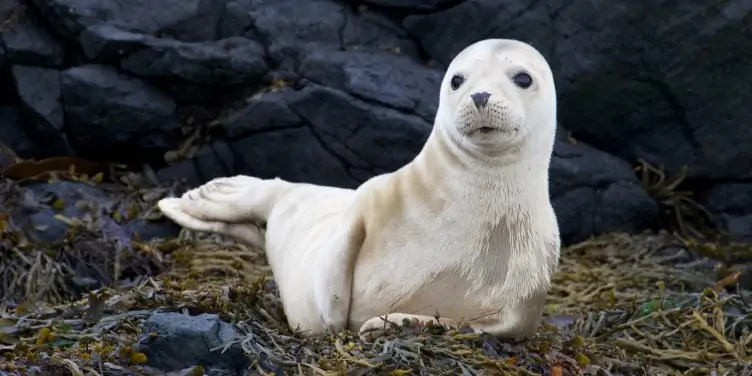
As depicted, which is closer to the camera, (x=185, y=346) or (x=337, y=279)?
(x=185, y=346)

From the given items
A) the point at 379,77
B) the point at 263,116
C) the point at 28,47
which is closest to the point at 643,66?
the point at 379,77

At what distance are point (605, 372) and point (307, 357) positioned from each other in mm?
1036

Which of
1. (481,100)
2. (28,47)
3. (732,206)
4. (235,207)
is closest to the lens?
(481,100)

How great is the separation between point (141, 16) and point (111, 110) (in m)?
0.63

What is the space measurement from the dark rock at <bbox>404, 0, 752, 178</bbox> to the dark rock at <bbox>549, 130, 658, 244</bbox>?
200 mm

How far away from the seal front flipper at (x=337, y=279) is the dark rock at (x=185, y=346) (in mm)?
624

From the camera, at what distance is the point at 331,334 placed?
3.96 meters

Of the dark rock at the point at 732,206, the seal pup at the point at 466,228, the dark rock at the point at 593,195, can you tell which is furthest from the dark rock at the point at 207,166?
the seal pup at the point at 466,228

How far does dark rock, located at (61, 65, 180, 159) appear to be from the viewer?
7266 millimetres

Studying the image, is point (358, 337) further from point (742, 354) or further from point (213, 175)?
point (213, 175)

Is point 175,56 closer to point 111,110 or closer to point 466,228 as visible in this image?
point 111,110

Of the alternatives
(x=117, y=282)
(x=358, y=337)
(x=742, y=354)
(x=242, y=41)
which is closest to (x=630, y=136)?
(x=242, y=41)

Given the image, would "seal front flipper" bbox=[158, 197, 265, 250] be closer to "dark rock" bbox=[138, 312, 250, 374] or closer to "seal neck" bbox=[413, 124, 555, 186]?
"seal neck" bbox=[413, 124, 555, 186]

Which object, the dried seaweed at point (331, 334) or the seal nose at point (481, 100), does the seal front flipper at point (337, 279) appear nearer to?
the dried seaweed at point (331, 334)
